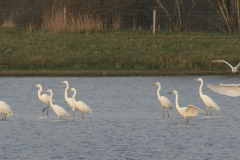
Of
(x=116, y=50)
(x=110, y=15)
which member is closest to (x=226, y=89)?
(x=116, y=50)

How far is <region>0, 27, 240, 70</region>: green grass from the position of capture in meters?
25.5

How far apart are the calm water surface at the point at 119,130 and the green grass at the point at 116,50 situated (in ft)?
22.7

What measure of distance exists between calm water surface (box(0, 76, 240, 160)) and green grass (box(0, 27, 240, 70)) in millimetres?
6934

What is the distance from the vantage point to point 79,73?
23344 mm

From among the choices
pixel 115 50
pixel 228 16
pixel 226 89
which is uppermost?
pixel 228 16

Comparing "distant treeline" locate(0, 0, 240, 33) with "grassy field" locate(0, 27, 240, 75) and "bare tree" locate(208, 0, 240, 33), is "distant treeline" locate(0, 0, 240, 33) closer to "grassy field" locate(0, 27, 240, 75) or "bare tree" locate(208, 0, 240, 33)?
"bare tree" locate(208, 0, 240, 33)

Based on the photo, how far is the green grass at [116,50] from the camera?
83.6 ft

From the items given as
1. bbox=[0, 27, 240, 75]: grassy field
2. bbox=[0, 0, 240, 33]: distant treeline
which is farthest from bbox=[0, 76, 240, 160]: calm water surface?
bbox=[0, 0, 240, 33]: distant treeline

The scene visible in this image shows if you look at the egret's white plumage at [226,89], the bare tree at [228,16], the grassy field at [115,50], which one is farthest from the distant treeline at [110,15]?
the egret's white plumage at [226,89]

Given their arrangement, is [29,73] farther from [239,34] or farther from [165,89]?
[239,34]

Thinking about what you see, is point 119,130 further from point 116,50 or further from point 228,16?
point 228,16

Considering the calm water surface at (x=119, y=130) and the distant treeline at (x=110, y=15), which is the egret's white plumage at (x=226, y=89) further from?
the distant treeline at (x=110, y=15)

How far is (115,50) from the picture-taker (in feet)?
92.8

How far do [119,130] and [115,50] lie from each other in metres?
17.1
